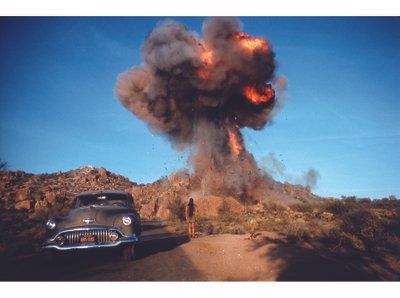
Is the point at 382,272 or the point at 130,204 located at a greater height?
the point at 130,204

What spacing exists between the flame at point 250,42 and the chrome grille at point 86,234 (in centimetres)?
3128

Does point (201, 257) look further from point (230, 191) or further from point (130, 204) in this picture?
point (230, 191)

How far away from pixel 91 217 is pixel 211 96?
3007 centimetres

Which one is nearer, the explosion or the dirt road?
the dirt road

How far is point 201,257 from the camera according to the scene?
9672mm

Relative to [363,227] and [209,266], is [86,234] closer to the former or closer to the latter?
[209,266]

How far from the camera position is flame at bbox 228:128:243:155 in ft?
126

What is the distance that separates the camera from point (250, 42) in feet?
120

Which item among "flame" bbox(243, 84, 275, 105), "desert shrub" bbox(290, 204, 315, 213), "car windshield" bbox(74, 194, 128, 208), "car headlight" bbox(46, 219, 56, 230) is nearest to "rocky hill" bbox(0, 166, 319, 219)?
"desert shrub" bbox(290, 204, 315, 213)

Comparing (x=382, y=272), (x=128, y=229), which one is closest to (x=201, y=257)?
(x=128, y=229)

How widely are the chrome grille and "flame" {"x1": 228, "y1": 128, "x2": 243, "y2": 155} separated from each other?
100 feet

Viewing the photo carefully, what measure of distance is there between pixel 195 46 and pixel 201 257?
3112 centimetres

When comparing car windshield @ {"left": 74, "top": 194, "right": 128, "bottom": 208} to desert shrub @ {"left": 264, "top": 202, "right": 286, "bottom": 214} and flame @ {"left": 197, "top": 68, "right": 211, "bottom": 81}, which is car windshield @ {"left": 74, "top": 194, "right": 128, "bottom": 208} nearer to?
desert shrub @ {"left": 264, "top": 202, "right": 286, "bottom": 214}

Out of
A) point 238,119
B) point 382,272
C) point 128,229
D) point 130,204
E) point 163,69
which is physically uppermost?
point 163,69
